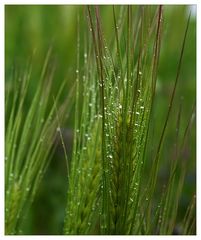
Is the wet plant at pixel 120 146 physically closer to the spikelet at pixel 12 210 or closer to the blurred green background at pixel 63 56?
the spikelet at pixel 12 210

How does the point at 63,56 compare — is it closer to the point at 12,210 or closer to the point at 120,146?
the point at 12,210

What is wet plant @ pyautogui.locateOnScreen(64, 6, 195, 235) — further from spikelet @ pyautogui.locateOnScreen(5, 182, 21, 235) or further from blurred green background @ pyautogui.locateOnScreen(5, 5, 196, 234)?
blurred green background @ pyautogui.locateOnScreen(5, 5, 196, 234)

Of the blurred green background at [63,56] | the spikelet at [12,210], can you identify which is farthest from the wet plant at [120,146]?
the blurred green background at [63,56]

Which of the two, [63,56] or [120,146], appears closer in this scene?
[120,146]

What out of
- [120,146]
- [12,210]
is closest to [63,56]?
[12,210]

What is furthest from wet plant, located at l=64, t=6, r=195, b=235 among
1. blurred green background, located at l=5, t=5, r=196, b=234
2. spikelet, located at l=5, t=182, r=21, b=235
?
blurred green background, located at l=5, t=5, r=196, b=234

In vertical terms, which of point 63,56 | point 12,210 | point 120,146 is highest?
point 63,56
